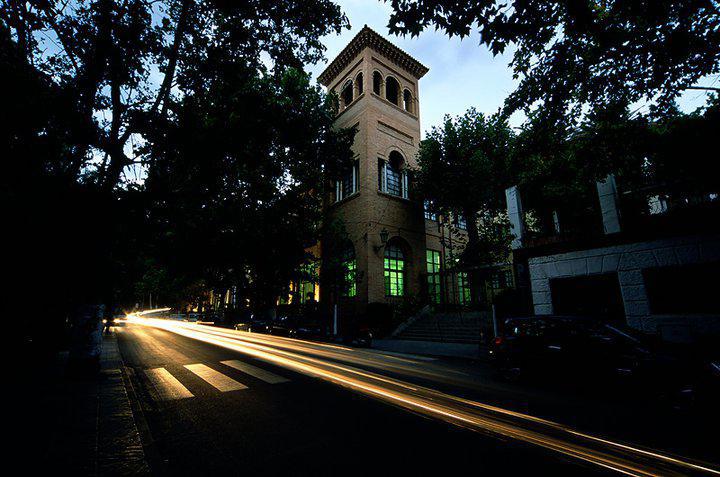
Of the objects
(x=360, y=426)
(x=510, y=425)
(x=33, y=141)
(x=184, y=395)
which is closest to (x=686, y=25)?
(x=510, y=425)

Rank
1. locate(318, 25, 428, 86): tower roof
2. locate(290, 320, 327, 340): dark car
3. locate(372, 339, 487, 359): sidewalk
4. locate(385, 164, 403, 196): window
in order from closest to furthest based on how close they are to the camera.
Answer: locate(372, 339, 487, 359): sidewalk, locate(290, 320, 327, 340): dark car, locate(385, 164, 403, 196): window, locate(318, 25, 428, 86): tower roof

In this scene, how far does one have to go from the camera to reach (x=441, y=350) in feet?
39.3

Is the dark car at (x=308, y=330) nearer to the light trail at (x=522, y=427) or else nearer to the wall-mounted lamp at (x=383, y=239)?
the wall-mounted lamp at (x=383, y=239)

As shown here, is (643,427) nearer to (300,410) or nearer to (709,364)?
(709,364)

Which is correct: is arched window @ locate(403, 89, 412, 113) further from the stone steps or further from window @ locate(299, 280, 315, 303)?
the stone steps

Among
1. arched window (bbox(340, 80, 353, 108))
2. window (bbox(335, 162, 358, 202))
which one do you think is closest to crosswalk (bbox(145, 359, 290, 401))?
window (bbox(335, 162, 358, 202))

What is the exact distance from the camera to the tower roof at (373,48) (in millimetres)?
22609

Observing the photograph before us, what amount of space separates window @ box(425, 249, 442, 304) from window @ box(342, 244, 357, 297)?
5.22 metres

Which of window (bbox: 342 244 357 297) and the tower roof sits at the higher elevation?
the tower roof

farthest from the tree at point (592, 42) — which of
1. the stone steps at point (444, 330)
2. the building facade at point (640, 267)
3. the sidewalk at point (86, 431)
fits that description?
the stone steps at point (444, 330)

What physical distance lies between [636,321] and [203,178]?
1356 cm

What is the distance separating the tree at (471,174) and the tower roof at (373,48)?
803cm

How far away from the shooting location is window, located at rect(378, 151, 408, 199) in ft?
71.2

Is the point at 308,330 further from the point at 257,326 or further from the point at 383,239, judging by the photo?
the point at 257,326
